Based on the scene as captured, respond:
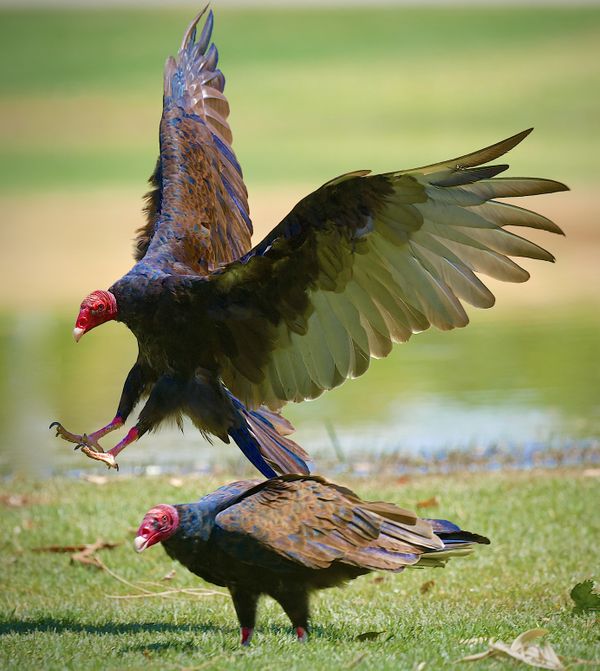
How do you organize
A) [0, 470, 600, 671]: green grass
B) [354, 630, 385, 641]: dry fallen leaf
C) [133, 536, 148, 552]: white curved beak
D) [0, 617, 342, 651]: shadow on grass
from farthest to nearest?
[0, 617, 342, 651]: shadow on grass, [354, 630, 385, 641]: dry fallen leaf, [133, 536, 148, 552]: white curved beak, [0, 470, 600, 671]: green grass

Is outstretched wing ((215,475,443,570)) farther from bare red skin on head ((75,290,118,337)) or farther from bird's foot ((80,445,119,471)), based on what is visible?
bare red skin on head ((75,290,118,337))

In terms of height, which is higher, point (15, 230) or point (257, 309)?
point (15, 230)

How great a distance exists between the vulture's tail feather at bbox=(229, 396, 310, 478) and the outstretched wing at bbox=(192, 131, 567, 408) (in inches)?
7.3

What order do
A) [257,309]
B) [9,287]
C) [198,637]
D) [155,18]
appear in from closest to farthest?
1. [198,637]
2. [257,309]
3. [9,287]
4. [155,18]

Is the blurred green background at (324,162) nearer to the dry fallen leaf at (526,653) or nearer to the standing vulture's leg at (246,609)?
the standing vulture's leg at (246,609)

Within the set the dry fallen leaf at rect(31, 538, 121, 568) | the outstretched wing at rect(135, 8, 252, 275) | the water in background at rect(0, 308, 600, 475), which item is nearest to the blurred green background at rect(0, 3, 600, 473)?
the water in background at rect(0, 308, 600, 475)

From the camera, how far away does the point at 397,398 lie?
9914mm

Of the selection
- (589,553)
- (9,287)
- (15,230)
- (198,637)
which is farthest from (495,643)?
(15,230)

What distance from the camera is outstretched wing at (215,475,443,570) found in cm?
476

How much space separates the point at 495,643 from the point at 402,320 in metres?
1.24

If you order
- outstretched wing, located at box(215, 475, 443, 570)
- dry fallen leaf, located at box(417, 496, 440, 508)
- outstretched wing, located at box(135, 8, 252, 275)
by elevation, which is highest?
outstretched wing, located at box(135, 8, 252, 275)

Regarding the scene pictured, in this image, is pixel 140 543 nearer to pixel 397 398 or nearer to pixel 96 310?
pixel 96 310

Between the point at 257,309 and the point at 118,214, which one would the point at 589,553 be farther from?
the point at 118,214

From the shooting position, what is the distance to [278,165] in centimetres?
2247
